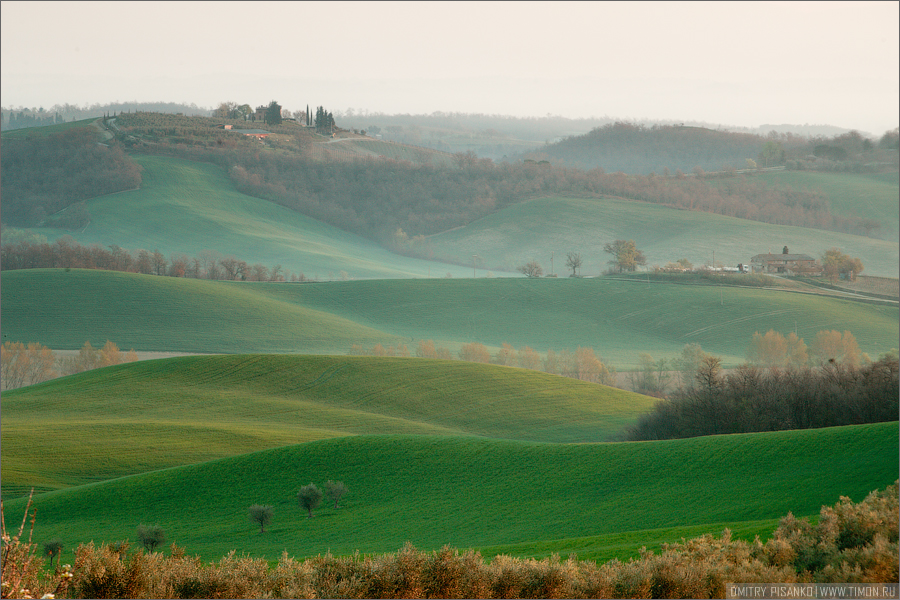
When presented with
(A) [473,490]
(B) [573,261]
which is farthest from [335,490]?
(B) [573,261]

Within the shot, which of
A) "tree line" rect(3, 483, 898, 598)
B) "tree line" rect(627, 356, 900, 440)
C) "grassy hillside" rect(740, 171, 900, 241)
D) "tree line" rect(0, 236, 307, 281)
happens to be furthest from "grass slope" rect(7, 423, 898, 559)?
"grassy hillside" rect(740, 171, 900, 241)

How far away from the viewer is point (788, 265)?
117500 millimetres

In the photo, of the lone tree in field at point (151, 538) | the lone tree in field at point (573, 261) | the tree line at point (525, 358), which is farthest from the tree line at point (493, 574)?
the lone tree in field at point (573, 261)

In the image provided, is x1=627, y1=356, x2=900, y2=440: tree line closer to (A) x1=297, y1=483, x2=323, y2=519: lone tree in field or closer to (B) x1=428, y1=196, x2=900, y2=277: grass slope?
(A) x1=297, y1=483, x2=323, y2=519: lone tree in field

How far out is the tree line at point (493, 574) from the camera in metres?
9.71

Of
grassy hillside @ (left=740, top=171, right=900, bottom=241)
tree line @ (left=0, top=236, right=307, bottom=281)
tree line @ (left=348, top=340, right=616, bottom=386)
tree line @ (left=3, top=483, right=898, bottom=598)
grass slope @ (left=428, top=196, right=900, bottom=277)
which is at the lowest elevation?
tree line @ (left=348, top=340, right=616, bottom=386)

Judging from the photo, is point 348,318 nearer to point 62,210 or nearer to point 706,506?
point 706,506

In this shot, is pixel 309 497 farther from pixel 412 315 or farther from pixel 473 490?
pixel 412 315

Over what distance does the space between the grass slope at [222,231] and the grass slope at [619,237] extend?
12.2 m

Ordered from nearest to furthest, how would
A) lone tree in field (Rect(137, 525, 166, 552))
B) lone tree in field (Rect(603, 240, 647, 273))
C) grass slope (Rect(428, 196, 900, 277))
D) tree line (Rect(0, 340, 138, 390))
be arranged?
lone tree in field (Rect(137, 525, 166, 552)) < tree line (Rect(0, 340, 138, 390)) < lone tree in field (Rect(603, 240, 647, 273)) < grass slope (Rect(428, 196, 900, 277))

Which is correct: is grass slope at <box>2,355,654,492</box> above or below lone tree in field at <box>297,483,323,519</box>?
below

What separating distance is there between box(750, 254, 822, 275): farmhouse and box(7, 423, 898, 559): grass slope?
331ft

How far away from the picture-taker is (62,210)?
176500mm

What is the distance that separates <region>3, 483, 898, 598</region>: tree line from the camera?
31.9 ft
